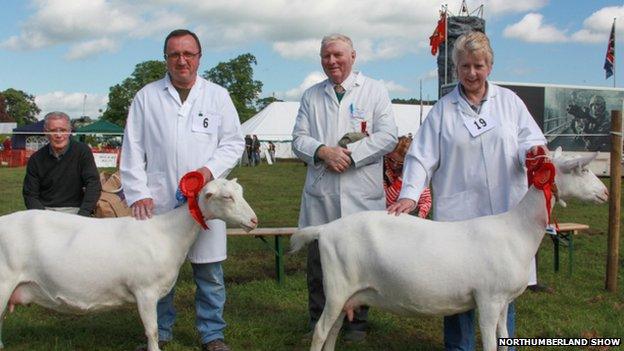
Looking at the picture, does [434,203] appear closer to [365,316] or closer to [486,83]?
[486,83]

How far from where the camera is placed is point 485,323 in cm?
409

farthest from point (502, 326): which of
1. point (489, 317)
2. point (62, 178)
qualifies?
point (62, 178)

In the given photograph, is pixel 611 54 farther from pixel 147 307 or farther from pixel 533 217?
pixel 147 307

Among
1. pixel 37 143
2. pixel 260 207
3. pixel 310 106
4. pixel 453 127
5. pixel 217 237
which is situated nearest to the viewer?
pixel 453 127

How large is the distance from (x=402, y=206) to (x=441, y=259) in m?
0.54

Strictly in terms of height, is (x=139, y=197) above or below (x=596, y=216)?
above

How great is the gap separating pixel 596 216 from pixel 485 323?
38.3 ft

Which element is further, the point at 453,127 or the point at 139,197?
the point at 139,197

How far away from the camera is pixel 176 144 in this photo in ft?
16.4

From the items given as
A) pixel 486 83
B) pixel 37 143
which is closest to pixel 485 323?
pixel 486 83

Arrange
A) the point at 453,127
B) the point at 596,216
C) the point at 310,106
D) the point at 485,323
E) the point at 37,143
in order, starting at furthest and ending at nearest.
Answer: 1. the point at 37,143
2. the point at 596,216
3. the point at 310,106
4. the point at 453,127
5. the point at 485,323

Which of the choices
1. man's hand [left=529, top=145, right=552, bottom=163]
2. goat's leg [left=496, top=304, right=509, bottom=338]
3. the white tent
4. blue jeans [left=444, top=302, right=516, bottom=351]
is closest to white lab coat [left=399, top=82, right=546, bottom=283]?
man's hand [left=529, top=145, right=552, bottom=163]

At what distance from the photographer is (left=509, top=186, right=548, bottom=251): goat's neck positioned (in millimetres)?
4207

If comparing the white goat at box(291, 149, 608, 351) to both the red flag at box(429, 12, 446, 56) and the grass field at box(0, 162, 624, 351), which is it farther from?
the red flag at box(429, 12, 446, 56)
